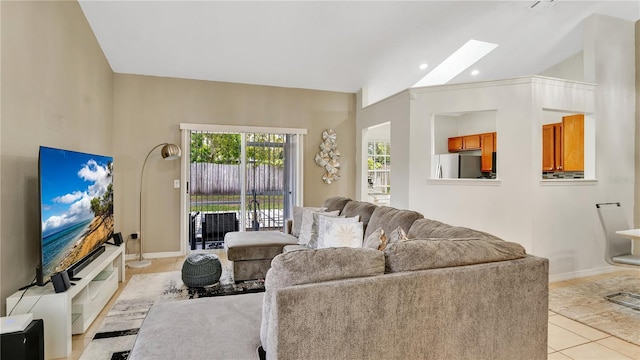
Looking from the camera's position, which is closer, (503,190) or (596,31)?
(503,190)

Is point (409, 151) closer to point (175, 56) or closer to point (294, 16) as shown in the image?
point (294, 16)

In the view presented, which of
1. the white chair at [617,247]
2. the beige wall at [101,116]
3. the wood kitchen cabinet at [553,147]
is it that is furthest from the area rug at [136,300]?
the wood kitchen cabinet at [553,147]

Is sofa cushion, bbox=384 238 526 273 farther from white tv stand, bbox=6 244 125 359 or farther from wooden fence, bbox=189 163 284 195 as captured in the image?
wooden fence, bbox=189 163 284 195

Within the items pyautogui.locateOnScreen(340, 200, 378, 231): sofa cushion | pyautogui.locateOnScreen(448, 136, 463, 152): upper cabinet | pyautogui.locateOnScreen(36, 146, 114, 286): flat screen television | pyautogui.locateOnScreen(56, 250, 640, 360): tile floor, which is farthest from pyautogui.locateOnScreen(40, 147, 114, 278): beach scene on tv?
pyautogui.locateOnScreen(448, 136, 463, 152): upper cabinet

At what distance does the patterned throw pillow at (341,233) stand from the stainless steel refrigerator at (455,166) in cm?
313

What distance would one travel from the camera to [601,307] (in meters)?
3.11

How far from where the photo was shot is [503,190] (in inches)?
154

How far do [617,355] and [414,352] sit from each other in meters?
1.89

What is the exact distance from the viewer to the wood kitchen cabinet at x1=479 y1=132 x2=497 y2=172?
6.04 metres

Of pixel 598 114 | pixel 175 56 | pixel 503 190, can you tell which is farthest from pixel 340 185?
pixel 598 114

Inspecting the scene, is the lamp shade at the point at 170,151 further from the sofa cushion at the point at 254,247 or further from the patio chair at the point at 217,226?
the sofa cushion at the point at 254,247

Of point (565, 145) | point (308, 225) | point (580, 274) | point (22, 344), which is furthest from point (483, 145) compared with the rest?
point (22, 344)

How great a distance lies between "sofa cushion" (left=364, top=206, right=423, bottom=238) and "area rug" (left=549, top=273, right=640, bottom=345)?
1697mm

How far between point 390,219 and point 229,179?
315 cm
